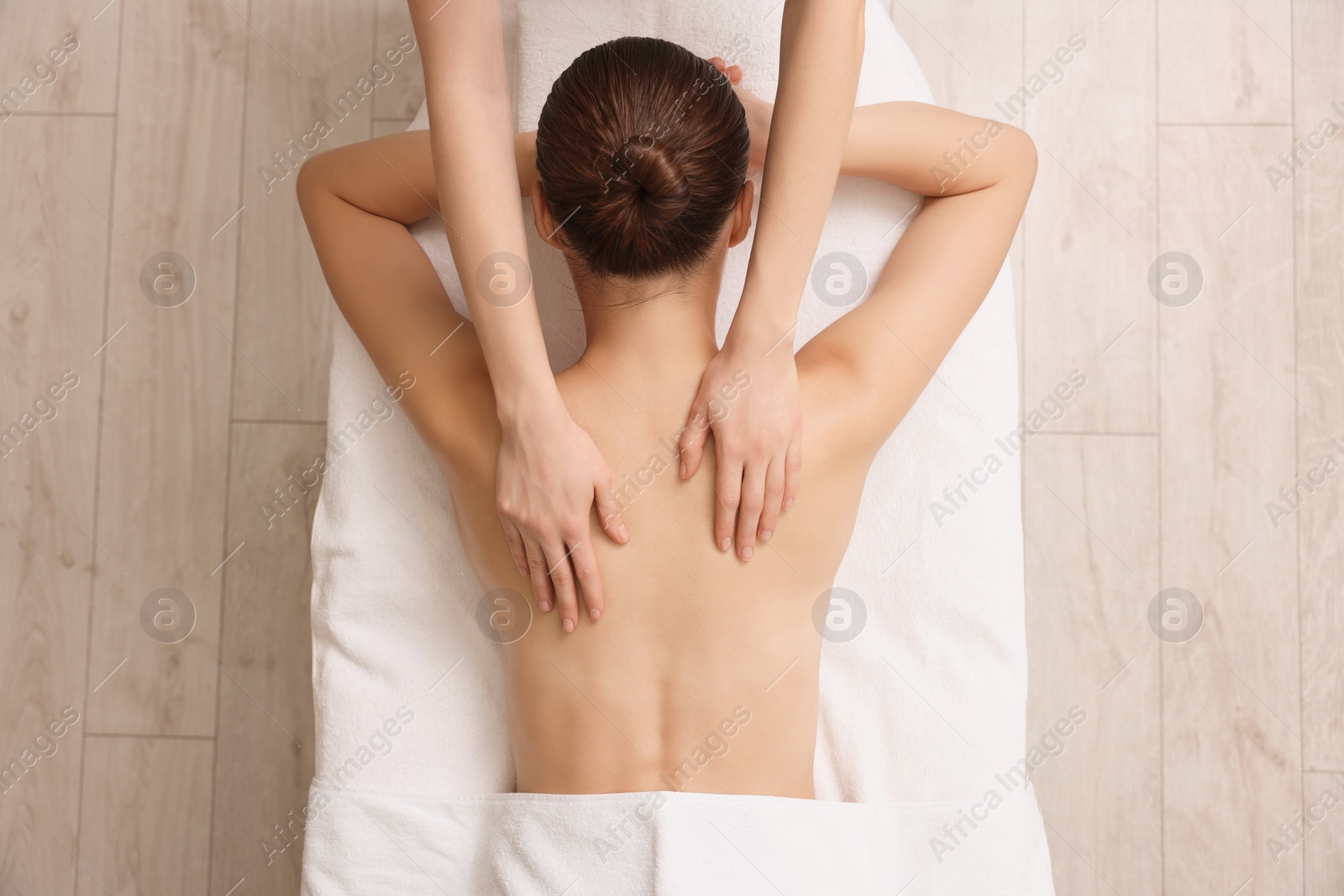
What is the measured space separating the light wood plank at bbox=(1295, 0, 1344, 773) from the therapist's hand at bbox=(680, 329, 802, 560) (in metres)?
1.05

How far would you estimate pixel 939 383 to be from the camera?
107cm

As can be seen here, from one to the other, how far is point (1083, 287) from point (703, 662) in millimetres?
967

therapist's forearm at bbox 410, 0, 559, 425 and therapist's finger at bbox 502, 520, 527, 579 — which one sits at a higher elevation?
therapist's forearm at bbox 410, 0, 559, 425

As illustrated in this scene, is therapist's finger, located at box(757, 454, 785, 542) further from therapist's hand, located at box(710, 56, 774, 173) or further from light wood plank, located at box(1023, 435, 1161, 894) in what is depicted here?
light wood plank, located at box(1023, 435, 1161, 894)

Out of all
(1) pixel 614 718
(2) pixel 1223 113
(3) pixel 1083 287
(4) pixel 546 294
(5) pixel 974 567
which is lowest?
(1) pixel 614 718

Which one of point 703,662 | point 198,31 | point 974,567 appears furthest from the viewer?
point 198,31

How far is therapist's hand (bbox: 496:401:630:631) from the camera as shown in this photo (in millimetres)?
852

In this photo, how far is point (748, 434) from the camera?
0.84 m

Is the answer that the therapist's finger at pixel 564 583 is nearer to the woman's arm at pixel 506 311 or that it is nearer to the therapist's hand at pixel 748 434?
the woman's arm at pixel 506 311

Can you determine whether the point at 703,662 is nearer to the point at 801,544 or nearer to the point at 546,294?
the point at 801,544

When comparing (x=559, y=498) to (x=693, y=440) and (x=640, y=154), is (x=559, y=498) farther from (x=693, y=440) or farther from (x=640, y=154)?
(x=640, y=154)

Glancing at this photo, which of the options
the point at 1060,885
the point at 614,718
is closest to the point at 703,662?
the point at 614,718

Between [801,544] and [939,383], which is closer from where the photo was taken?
[801,544]

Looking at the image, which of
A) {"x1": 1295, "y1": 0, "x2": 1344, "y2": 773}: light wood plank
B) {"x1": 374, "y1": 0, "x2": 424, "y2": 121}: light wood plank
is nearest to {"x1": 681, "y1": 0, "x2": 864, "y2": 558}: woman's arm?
{"x1": 374, "y1": 0, "x2": 424, "y2": 121}: light wood plank
